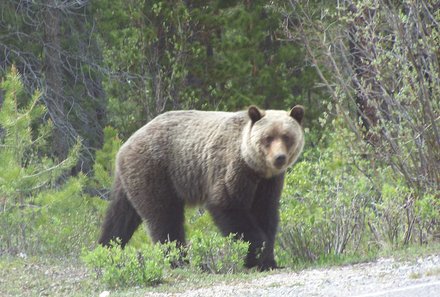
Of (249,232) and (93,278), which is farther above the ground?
(249,232)

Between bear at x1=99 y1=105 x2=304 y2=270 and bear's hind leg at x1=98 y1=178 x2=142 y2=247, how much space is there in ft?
0.04

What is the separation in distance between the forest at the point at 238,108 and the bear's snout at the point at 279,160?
2.17 feet

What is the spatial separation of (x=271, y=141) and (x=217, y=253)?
1.26 metres

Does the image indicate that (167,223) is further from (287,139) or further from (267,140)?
(287,139)

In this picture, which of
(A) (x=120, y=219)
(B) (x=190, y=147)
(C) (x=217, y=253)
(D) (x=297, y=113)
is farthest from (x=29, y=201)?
(D) (x=297, y=113)

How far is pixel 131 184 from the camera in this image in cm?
1087

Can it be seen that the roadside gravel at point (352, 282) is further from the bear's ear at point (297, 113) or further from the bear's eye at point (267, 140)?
the bear's ear at point (297, 113)

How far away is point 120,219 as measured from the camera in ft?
36.7

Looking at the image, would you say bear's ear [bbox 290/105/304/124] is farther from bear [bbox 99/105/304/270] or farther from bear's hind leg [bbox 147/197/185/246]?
bear's hind leg [bbox 147/197/185/246]

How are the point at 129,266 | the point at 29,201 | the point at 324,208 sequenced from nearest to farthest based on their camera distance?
the point at 129,266
the point at 324,208
the point at 29,201

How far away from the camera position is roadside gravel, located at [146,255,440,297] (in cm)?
703

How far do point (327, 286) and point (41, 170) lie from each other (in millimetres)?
6495

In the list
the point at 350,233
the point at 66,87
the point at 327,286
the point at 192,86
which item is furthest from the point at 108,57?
the point at 327,286

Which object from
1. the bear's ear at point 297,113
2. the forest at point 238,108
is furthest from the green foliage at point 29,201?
the bear's ear at point 297,113
